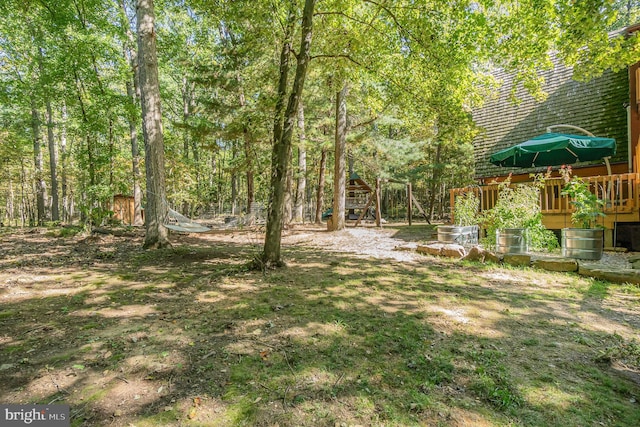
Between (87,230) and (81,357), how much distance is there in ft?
26.2

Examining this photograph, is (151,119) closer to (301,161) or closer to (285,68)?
(285,68)

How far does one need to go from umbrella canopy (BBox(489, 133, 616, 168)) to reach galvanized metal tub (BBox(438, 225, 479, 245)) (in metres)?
1.78

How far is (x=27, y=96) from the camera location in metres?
12.4

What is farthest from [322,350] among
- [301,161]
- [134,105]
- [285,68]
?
[134,105]

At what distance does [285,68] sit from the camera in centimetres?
Result: 426

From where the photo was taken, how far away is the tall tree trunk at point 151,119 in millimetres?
5789

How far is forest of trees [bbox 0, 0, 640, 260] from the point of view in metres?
4.46

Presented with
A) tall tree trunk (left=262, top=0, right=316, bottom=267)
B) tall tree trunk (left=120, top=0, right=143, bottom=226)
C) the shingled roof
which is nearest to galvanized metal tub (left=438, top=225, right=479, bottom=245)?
the shingled roof

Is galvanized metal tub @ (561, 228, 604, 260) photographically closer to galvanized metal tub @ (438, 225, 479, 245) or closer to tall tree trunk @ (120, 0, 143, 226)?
galvanized metal tub @ (438, 225, 479, 245)

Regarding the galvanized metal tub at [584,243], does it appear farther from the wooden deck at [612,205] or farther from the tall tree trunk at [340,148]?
the tall tree trunk at [340,148]

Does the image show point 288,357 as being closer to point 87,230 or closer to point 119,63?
point 87,230

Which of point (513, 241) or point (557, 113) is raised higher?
point (557, 113)

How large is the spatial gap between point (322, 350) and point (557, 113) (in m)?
10.7

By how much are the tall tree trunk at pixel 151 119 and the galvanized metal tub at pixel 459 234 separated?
19.4 ft
